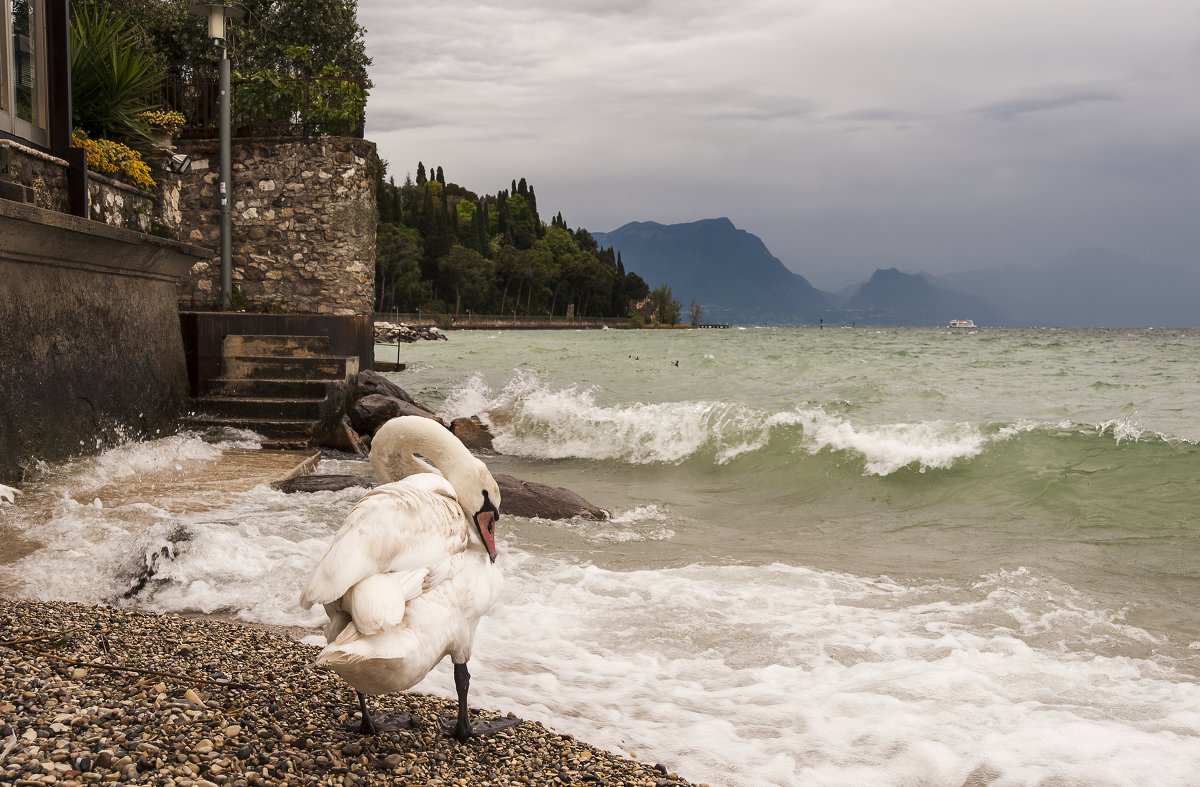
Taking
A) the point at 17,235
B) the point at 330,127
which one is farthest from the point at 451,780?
the point at 330,127

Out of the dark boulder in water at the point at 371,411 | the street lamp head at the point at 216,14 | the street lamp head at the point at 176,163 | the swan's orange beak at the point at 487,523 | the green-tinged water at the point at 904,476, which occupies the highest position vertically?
the street lamp head at the point at 216,14

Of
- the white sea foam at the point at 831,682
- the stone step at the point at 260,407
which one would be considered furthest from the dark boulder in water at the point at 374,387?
the white sea foam at the point at 831,682

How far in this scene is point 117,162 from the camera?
914 centimetres

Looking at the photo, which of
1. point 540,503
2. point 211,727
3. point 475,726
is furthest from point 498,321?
point 211,727

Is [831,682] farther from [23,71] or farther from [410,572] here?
[23,71]

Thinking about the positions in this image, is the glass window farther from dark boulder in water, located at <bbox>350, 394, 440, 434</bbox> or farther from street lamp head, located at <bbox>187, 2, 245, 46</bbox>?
dark boulder in water, located at <bbox>350, 394, 440, 434</bbox>

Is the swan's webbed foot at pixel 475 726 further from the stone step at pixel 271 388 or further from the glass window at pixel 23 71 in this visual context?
the stone step at pixel 271 388

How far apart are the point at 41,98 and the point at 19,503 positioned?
13.9 ft

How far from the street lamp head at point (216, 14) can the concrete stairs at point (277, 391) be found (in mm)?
4338

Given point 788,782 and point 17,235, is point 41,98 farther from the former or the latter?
point 788,782

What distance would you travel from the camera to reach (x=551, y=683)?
4.31m

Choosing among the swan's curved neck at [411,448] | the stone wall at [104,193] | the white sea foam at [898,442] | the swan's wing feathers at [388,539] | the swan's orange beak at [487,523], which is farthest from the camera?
the white sea foam at [898,442]

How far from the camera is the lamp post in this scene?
11789 millimetres

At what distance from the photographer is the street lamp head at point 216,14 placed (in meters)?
11.7
